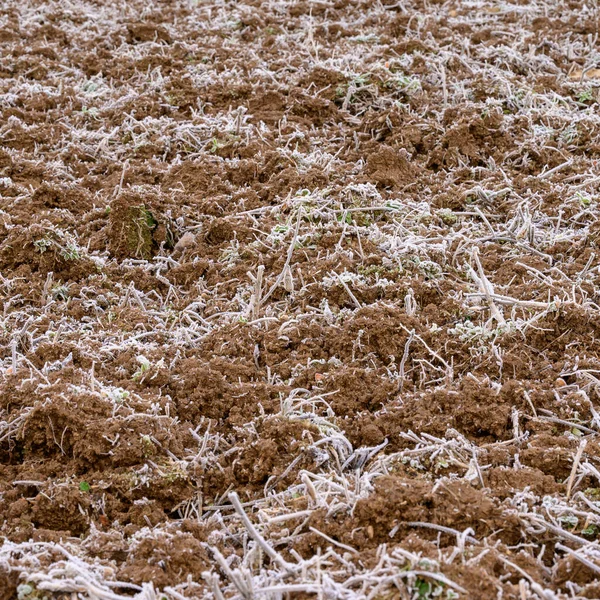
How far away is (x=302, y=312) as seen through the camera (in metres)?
2.96

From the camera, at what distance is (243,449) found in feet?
7.77

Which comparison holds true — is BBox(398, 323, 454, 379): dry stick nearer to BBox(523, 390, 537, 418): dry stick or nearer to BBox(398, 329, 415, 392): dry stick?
BBox(398, 329, 415, 392): dry stick

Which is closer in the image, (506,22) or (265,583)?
(265,583)

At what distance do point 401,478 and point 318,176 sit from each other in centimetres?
186

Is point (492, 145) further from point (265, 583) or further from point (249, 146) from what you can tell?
point (265, 583)


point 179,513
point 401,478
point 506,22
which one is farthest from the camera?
point 506,22

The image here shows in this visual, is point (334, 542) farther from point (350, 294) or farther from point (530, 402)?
point (350, 294)

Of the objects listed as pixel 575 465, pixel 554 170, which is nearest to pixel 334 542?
pixel 575 465

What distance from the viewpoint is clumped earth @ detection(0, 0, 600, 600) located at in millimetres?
2016

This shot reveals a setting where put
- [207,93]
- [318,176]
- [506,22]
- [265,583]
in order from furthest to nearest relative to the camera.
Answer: [506,22] < [207,93] < [318,176] < [265,583]

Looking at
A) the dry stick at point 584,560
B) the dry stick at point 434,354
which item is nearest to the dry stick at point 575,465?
the dry stick at point 584,560

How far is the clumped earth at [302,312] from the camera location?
202cm

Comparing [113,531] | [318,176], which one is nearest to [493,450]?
[113,531]

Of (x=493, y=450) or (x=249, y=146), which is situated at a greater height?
(x=249, y=146)
